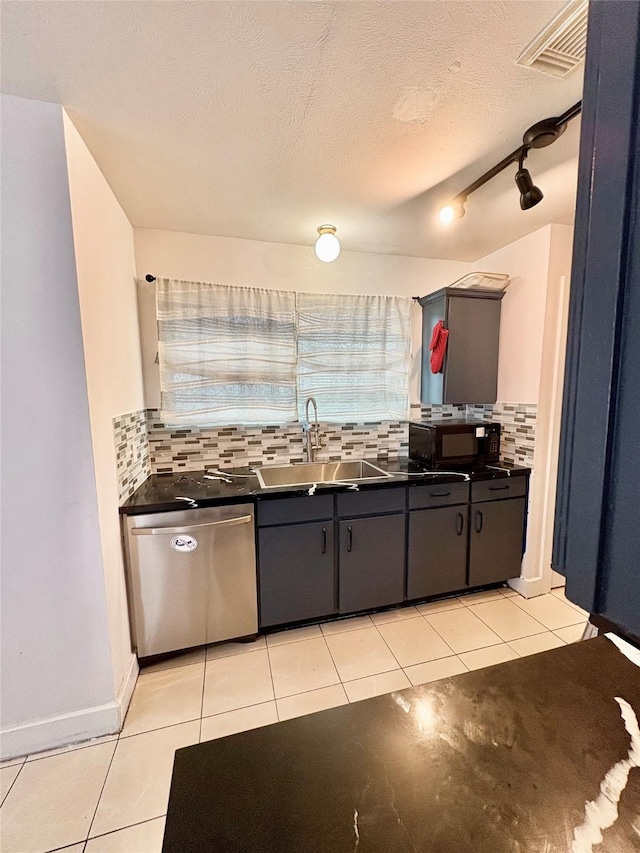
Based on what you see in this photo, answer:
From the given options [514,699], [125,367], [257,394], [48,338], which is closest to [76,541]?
[48,338]

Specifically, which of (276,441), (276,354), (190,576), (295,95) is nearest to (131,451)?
(190,576)

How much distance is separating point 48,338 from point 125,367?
584mm

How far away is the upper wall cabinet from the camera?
2477 millimetres

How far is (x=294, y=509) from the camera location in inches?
77.8

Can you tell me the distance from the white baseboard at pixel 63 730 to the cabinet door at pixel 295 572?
0.77 meters

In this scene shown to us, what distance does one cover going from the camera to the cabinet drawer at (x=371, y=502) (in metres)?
2.05

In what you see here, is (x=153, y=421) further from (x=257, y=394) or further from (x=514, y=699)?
(x=514, y=699)

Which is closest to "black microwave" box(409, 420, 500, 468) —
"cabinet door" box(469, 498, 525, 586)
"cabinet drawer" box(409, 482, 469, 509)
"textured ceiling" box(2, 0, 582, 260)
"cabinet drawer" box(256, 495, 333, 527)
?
"cabinet drawer" box(409, 482, 469, 509)

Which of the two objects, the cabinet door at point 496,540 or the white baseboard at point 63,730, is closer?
the white baseboard at point 63,730

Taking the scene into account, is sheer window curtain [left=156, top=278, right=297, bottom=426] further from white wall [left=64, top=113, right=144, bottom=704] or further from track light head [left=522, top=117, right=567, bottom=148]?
track light head [left=522, top=117, right=567, bottom=148]

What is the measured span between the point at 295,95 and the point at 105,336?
48.5 inches

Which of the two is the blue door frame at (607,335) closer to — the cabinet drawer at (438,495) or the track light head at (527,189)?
the track light head at (527,189)

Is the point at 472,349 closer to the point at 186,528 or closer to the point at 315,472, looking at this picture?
the point at 315,472

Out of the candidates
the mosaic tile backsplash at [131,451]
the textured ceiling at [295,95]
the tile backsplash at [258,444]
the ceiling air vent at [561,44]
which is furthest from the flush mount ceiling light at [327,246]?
the mosaic tile backsplash at [131,451]
